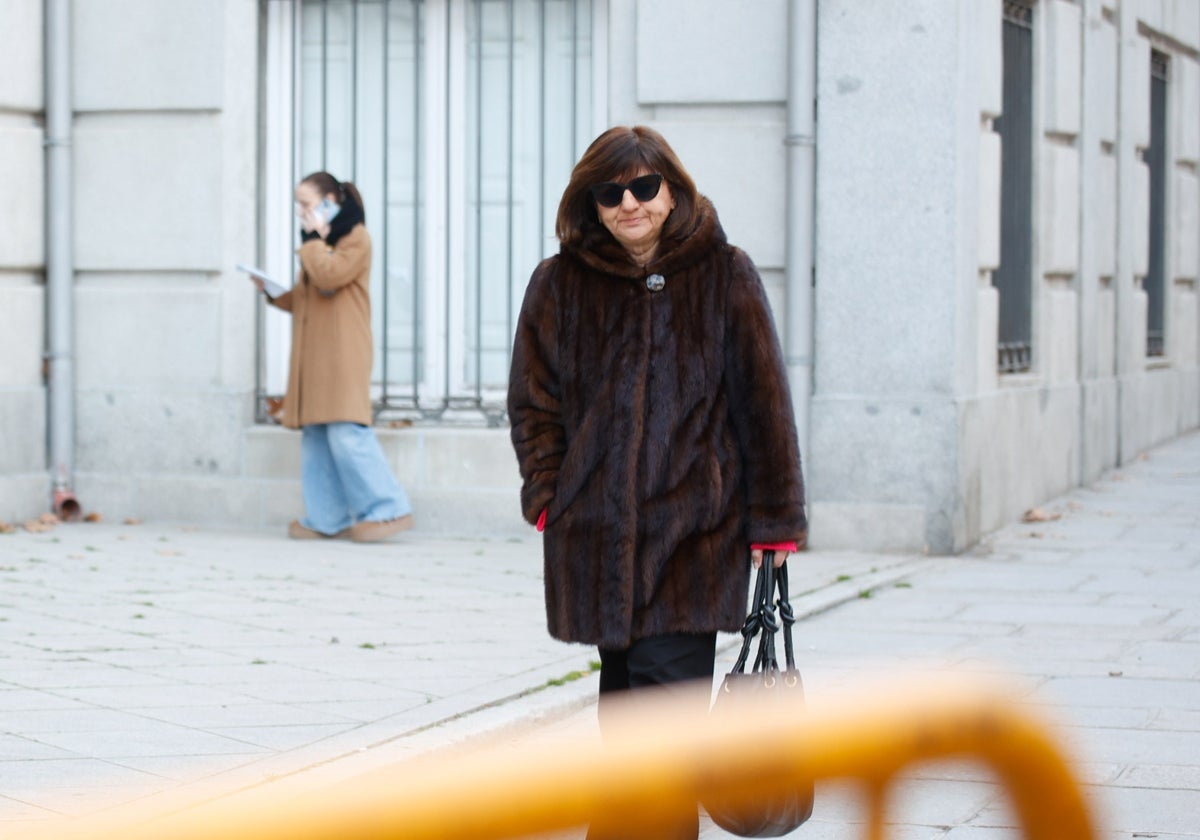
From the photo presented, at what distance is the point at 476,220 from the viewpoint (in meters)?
11.3

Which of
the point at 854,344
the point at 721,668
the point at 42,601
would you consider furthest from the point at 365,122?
the point at 721,668

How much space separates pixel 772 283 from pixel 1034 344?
2884 millimetres

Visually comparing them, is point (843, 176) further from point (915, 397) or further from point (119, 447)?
point (119, 447)

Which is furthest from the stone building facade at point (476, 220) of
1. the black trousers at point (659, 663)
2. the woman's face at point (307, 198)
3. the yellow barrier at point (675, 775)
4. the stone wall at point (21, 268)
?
the yellow barrier at point (675, 775)

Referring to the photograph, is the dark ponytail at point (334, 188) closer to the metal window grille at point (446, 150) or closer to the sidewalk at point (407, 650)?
the metal window grille at point (446, 150)

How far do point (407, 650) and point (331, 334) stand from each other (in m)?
3.45

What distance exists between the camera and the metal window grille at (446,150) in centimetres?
1114

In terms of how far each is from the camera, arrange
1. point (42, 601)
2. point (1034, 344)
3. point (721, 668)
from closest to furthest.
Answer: point (721, 668) → point (42, 601) → point (1034, 344)

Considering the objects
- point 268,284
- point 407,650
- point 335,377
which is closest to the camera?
point 407,650

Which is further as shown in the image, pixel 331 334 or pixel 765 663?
pixel 331 334

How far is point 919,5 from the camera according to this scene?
998cm

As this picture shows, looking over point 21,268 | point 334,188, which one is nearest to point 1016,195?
point 334,188

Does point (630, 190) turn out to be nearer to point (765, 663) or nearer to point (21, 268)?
point (765, 663)

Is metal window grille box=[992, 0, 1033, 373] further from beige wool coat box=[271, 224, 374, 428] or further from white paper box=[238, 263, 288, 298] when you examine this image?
white paper box=[238, 263, 288, 298]
